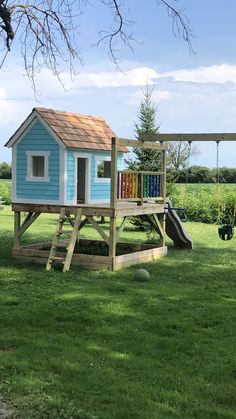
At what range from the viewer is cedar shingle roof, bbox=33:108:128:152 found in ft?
39.7

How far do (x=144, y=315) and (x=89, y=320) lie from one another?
834mm

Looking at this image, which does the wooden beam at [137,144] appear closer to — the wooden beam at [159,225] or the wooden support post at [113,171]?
the wooden support post at [113,171]

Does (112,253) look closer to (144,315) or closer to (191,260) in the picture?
(191,260)

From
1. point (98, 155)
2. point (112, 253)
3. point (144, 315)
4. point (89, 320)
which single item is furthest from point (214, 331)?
point (98, 155)

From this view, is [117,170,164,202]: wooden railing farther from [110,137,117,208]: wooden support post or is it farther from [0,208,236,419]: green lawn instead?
[0,208,236,419]: green lawn

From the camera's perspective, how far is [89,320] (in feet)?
24.1

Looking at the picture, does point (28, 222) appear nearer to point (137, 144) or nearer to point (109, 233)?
point (109, 233)

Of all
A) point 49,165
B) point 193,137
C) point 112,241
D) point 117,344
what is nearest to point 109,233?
point 112,241

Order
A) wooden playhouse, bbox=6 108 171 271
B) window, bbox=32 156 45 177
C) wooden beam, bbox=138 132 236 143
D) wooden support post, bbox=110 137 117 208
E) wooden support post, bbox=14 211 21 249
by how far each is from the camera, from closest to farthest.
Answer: wooden support post, bbox=110 137 117 208 < wooden playhouse, bbox=6 108 171 271 < window, bbox=32 156 45 177 < wooden support post, bbox=14 211 21 249 < wooden beam, bbox=138 132 236 143

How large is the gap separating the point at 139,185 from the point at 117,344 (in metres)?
6.77

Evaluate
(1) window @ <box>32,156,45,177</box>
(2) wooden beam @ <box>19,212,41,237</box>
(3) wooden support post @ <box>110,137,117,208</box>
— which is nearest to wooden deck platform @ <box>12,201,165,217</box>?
(3) wooden support post @ <box>110,137,117,208</box>

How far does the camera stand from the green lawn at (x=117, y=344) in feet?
14.9

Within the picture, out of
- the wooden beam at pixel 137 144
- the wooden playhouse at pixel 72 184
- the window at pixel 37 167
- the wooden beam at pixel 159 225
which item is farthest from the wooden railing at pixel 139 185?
the window at pixel 37 167

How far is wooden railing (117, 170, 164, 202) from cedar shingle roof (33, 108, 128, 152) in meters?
1.06
